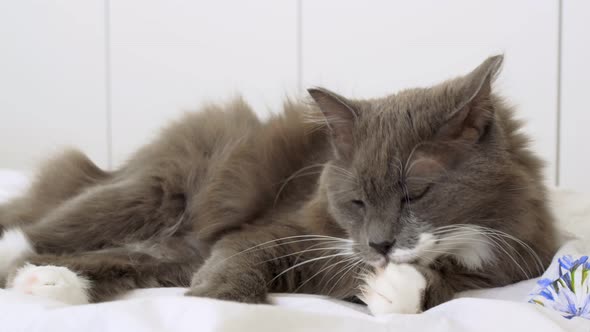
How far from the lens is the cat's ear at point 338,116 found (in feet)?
5.04

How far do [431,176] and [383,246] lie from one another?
0.64 feet

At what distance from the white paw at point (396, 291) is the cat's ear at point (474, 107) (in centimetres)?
33

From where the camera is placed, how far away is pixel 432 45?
335 centimetres

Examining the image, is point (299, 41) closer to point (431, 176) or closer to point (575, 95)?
point (575, 95)

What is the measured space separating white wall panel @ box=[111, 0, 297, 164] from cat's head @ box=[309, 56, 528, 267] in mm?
2126

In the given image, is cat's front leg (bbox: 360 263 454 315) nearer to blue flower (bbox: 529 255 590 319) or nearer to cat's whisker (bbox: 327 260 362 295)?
cat's whisker (bbox: 327 260 362 295)


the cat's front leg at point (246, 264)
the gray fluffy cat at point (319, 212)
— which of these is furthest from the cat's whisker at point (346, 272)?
the cat's front leg at point (246, 264)

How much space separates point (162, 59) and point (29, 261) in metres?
2.33

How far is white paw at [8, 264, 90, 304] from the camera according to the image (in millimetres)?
1419

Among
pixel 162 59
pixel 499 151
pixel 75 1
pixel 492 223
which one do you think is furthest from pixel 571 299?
pixel 75 1

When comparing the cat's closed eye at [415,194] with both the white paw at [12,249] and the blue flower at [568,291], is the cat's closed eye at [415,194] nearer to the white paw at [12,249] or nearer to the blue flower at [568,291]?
the blue flower at [568,291]

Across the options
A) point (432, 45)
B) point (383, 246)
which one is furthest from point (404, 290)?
point (432, 45)

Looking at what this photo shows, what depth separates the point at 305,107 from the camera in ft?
6.60

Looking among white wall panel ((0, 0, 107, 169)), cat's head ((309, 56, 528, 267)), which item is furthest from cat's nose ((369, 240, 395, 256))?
white wall panel ((0, 0, 107, 169))
